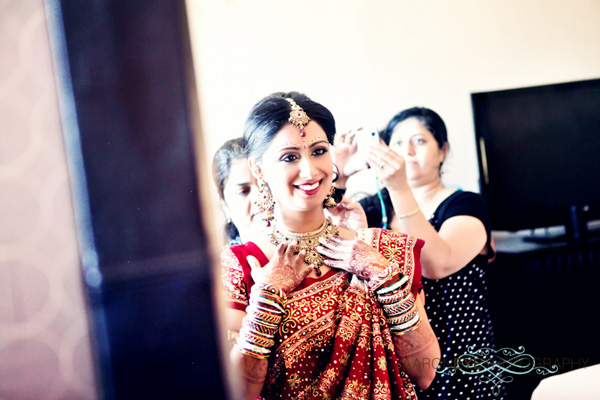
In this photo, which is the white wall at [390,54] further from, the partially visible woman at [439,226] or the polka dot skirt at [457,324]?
the polka dot skirt at [457,324]

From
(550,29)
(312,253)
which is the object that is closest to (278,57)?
(312,253)

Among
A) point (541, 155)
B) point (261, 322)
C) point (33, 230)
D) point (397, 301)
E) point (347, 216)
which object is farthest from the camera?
point (541, 155)

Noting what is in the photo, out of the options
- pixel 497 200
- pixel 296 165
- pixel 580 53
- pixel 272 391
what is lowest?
pixel 272 391

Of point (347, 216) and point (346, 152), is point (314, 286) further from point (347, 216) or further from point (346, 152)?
point (346, 152)

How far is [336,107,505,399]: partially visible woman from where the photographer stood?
1.15 meters

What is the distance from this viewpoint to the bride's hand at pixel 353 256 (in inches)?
35.9

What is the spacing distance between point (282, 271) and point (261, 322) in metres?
0.10

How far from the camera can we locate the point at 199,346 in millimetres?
392

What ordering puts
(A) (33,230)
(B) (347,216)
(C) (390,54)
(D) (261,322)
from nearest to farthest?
(A) (33,230)
(D) (261,322)
(B) (347,216)
(C) (390,54)

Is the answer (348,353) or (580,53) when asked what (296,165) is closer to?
(348,353)

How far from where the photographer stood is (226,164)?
1.12 m

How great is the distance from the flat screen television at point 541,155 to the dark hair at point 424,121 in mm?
314

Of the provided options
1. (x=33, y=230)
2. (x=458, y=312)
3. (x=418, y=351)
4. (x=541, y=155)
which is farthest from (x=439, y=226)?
(x=33, y=230)

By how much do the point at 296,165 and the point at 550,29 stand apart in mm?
1244
